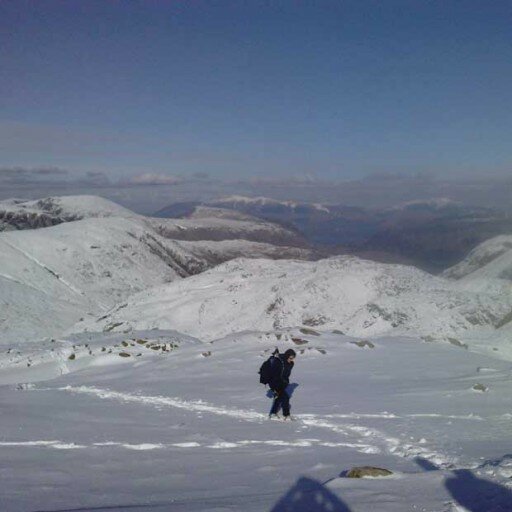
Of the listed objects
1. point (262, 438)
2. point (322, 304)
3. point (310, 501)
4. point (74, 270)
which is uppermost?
point (74, 270)

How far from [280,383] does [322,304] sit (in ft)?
72.5

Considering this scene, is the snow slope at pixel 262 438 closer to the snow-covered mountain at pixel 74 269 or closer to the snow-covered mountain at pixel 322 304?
the snow-covered mountain at pixel 322 304

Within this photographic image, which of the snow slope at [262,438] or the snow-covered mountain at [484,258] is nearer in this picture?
the snow slope at [262,438]

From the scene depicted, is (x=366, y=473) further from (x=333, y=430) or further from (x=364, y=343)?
(x=364, y=343)

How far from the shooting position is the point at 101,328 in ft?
141

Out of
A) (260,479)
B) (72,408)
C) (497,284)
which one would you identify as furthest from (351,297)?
(260,479)

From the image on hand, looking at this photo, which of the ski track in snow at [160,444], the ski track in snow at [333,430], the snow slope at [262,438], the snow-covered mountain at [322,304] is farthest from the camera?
the snow-covered mountain at [322,304]

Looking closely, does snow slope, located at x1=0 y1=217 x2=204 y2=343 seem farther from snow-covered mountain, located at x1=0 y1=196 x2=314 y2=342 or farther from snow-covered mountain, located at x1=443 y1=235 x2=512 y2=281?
snow-covered mountain, located at x1=443 y1=235 x2=512 y2=281

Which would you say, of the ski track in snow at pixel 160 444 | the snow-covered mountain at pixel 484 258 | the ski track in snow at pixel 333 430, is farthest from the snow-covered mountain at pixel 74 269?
the ski track in snow at pixel 160 444

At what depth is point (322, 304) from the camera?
35.4 metres

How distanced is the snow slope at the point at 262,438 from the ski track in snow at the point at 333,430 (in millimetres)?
40

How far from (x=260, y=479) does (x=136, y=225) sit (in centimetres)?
13126

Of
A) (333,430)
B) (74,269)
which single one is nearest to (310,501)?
(333,430)

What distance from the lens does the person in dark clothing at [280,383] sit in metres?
13.2
